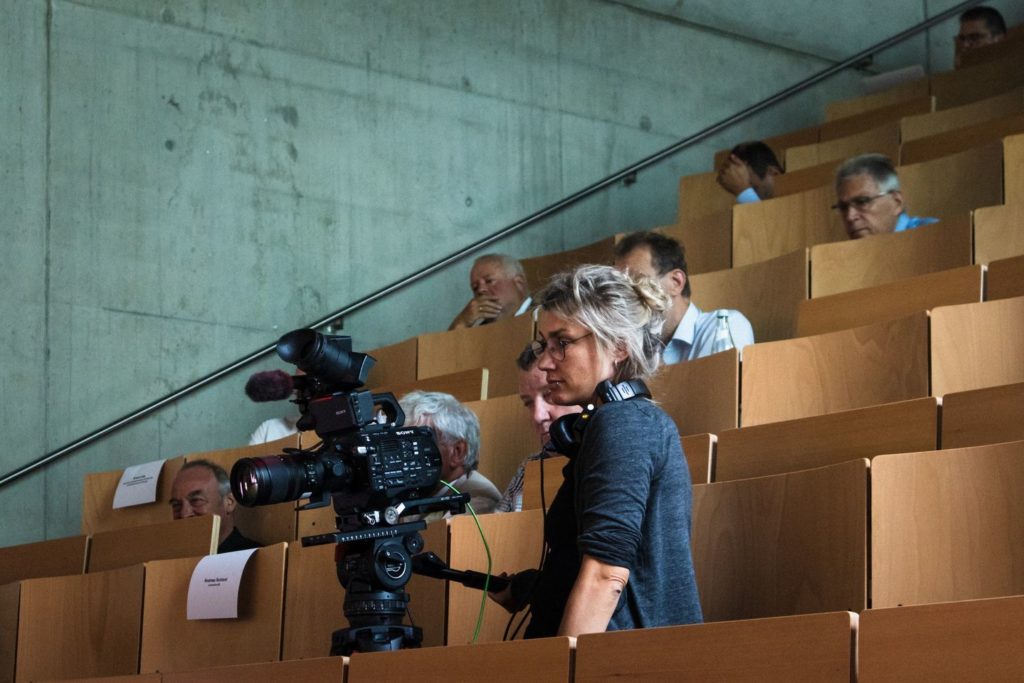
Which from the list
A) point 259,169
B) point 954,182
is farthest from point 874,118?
point 259,169

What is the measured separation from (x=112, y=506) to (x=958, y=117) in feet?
8.08

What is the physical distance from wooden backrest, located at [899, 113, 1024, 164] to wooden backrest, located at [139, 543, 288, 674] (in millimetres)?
2177

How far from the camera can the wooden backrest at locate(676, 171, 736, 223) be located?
434 cm

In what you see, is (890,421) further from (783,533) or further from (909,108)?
(909,108)

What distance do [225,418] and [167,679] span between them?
2.47 meters

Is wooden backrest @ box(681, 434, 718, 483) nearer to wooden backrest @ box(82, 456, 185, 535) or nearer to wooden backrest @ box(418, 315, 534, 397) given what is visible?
wooden backrest @ box(418, 315, 534, 397)

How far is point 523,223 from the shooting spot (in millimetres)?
4574

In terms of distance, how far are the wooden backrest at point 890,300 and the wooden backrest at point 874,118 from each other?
186cm

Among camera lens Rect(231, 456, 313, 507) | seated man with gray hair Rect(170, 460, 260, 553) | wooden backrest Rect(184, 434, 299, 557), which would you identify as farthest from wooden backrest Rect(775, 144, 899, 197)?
camera lens Rect(231, 456, 313, 507)

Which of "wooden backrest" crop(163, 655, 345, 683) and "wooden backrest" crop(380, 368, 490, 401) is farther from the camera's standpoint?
"wooden backrest" crop(380, 368, 490, 401)

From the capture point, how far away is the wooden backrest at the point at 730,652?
1116mm

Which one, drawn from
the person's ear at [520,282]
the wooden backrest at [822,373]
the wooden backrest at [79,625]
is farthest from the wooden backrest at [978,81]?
the wooden backrest at [79,625]

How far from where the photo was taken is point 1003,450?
166 cm

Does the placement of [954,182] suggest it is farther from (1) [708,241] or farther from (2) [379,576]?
(2) [379,576]
